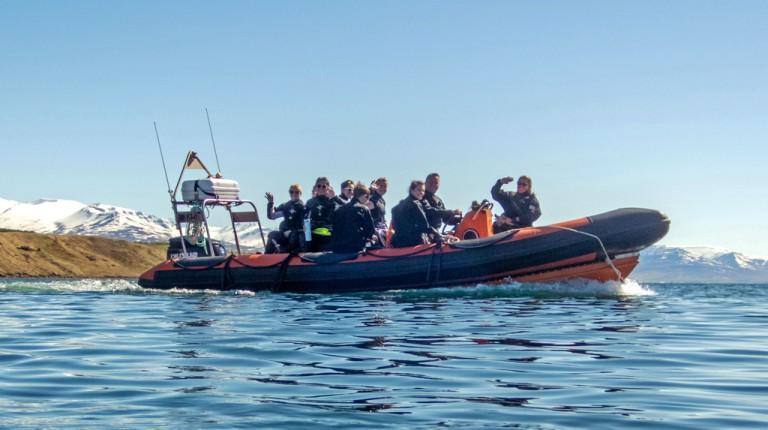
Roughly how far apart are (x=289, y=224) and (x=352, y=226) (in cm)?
189

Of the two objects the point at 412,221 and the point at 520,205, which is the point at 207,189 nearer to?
the point at 412,221

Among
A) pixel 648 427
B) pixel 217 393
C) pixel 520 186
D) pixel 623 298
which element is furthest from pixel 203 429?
pixel 520 186

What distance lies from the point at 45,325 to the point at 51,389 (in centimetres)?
Answer: 533

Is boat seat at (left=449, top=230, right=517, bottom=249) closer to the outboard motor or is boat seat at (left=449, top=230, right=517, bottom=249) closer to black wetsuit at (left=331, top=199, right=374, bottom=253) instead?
black wetsuit at (left=331, top=199, right=374, bottom=253)

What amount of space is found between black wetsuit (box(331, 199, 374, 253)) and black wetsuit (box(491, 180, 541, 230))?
242 cm

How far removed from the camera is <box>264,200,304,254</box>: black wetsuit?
60.2 ft

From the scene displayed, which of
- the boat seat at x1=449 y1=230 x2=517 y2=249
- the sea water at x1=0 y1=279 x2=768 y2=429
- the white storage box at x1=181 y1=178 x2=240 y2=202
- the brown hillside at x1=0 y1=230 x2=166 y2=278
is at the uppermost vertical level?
the brown hillside at x1=0 y1=230 x2=166 y2=278

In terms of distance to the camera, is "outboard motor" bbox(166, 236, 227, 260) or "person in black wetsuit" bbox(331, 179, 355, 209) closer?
"person in black wetsuit" bbox(331, 179, 355, 209)

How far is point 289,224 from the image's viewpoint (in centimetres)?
1861

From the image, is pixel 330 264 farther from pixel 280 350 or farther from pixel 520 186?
pixel 280 350

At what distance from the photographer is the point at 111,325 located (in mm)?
11172

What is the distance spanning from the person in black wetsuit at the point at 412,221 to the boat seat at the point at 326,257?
0.92 m

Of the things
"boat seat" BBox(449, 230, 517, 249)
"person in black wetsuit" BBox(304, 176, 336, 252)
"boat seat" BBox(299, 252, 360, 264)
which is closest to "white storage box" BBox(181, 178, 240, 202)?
"person in black wetsuit" BBox(304, 176, 336, 252)

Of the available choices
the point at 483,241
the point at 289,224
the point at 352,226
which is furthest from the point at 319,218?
the point at 483,241
